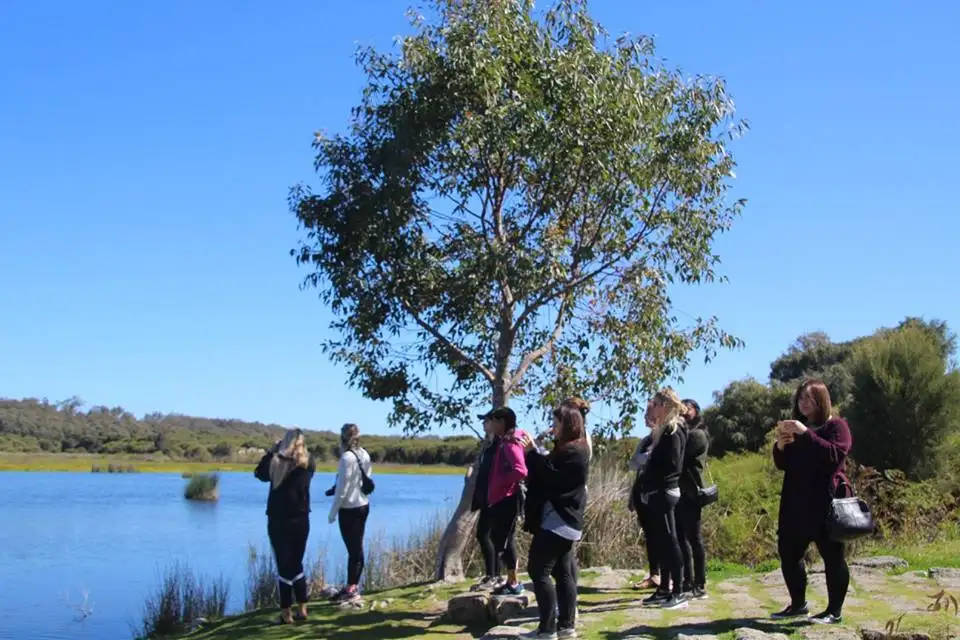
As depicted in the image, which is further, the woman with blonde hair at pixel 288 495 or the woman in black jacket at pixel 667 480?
the woman with blonde hair at pixel 288 495

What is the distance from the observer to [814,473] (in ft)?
21.7

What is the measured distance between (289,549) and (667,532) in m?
3.44

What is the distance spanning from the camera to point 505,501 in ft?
27.9

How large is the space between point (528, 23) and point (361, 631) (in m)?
6.71

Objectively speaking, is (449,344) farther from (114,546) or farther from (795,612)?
(114,546)

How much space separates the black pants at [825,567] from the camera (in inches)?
258

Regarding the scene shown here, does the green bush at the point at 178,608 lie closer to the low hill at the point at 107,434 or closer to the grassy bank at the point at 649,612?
the grassy bank at the point at 649,612

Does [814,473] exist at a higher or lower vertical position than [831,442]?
lower

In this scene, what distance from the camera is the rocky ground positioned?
6.61 metres

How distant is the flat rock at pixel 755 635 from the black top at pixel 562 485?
1.24 metres

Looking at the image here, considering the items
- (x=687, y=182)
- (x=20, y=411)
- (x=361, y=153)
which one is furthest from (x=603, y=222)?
(x=20, y=411)

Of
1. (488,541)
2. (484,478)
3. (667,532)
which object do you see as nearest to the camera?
(667,532)

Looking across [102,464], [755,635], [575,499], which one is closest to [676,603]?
[755,635]

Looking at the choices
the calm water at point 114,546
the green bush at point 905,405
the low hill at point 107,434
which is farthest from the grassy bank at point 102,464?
the green bush at point 905,405
